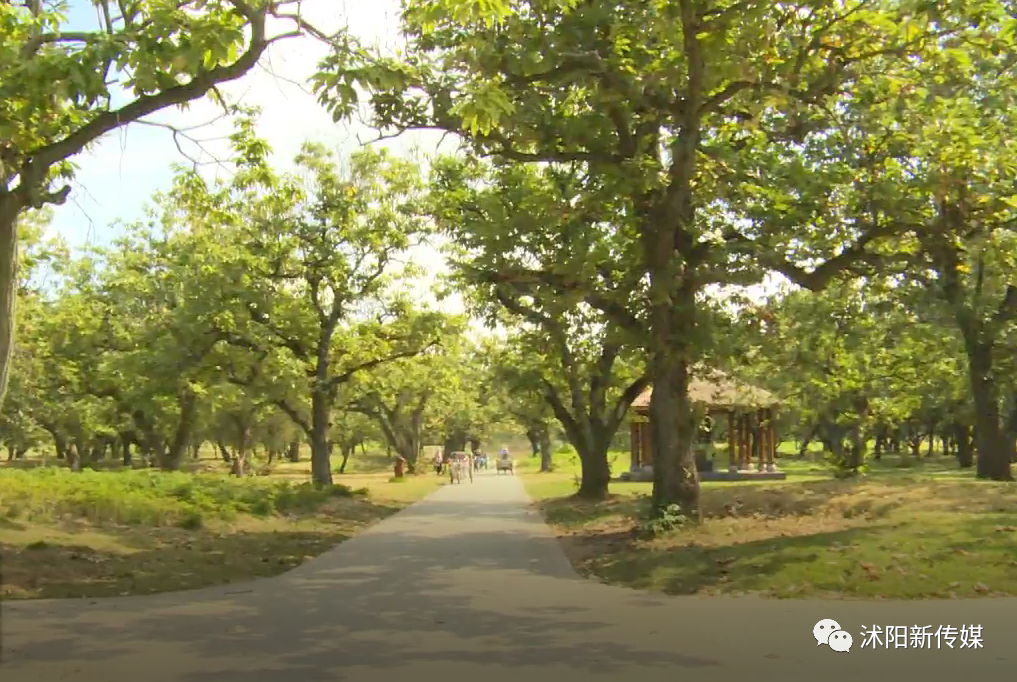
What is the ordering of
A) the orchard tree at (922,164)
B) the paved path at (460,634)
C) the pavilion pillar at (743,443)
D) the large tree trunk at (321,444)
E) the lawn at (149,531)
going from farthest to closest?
the pavilion pillar at (743,443) → the large tree trunk at (321,444) → the orchard tree at (922,164) → the lawn at (149,531) → the paved path at (460,634)

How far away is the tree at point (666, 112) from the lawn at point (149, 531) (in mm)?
5890

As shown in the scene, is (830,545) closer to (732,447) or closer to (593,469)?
(593,469)

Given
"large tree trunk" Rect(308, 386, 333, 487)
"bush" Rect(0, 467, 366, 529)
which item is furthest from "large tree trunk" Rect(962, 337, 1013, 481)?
"large tree trunk" Rect(308, 386, 333, 487)

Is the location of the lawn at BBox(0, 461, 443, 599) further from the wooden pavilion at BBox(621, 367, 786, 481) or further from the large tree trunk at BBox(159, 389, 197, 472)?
the wooden pavilion at BBox(621, 367, 786, 481)

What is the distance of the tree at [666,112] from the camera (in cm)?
1052

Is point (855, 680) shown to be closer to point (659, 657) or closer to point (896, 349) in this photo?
point (659, 657)

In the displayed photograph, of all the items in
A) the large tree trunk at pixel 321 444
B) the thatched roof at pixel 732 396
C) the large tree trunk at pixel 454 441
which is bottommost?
the large tree trunk at pixel 454 441

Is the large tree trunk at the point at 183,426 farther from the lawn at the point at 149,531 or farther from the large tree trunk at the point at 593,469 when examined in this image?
the large tree trunk at the point at 593,469

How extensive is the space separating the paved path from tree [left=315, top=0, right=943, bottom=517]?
4.42m

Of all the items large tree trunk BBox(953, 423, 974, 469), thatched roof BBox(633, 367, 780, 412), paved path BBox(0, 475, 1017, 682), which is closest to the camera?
paved path BBox(0, 475, 1017, 682)

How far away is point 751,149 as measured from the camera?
1402cm

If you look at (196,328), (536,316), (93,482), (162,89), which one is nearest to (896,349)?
(536,316)

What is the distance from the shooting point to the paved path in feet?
21.2

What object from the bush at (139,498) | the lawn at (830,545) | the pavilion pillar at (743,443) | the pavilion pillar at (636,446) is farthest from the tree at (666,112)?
the pavilion pillar at (636,446)
